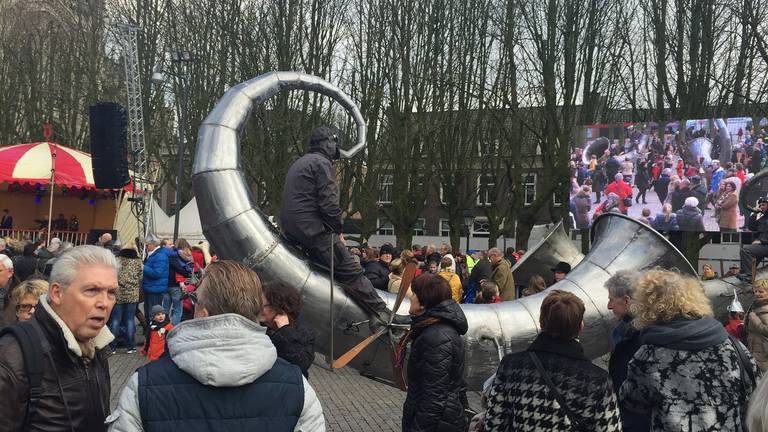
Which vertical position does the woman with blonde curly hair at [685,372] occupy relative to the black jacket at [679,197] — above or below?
below

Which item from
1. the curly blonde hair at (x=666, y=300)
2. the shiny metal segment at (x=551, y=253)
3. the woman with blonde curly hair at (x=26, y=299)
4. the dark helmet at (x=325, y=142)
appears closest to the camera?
the curly blonde hair at (x=666, y=300)

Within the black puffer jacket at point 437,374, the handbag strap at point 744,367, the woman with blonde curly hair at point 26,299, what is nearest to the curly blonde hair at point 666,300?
the handbag strap at point 744,367

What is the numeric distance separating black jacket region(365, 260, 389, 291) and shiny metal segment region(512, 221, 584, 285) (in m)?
1.85

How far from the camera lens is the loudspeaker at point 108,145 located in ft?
60.4

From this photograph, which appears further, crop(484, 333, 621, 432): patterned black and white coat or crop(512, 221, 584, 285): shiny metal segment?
crop(512, 221, 584, 285): shiny metal segment

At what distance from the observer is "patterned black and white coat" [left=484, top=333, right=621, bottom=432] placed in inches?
134

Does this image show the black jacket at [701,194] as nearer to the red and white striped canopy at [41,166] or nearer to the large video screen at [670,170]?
the large video screen at [670,170]

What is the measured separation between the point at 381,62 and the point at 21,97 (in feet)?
48.3

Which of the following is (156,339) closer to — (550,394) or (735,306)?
(735,306)

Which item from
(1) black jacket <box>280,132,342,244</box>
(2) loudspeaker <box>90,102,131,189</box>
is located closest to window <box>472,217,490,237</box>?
(2) loudspeaker <box>90,102,131,189</box>

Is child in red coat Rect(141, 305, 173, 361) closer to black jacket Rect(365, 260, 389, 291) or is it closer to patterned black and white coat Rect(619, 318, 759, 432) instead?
black jacket Rect(365, 260, 389, 291)

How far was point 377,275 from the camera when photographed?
11102mm

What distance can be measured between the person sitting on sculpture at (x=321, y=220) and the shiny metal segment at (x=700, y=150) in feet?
54.1

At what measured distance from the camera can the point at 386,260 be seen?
1331cm
